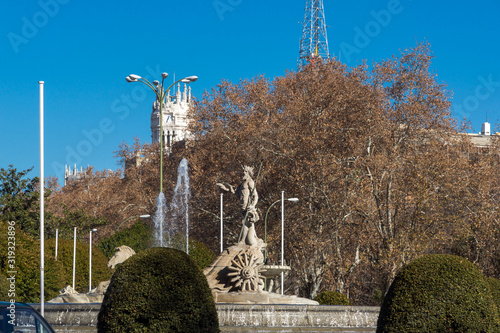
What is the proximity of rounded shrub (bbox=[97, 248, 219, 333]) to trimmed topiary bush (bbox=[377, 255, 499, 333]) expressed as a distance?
2441 mm

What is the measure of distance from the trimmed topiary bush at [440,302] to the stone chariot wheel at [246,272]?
10943mm

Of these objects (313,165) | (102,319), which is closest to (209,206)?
(313,165)

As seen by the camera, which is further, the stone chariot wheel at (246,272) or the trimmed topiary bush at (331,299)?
the trimmed topiary bush at (331,299)

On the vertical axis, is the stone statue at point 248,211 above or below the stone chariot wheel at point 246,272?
above

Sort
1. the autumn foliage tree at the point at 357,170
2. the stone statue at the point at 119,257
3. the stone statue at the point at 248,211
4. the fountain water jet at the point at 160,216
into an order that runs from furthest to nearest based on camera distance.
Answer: the autumn foliage tree at the point at 357,170 → the fountain water jet at the point at 160,216 → the stone statue at the point at 248,211 → the stone statue at the point at 119,257

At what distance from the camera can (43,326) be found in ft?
25.5

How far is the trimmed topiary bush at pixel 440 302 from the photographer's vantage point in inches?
381

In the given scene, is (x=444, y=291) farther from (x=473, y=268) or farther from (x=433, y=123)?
(x=433, y=123)

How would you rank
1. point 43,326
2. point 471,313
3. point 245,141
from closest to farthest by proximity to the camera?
point 43,326 → point 471,313 → point 245,141

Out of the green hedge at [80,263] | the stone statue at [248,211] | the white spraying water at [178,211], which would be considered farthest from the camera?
the green hedge at [80,263]

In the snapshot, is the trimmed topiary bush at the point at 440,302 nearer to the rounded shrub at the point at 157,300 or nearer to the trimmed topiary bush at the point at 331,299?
the rounded shrub at the point at 157,300

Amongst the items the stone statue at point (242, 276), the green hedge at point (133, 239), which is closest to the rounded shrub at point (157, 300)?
the stone statue at point (242, 276)

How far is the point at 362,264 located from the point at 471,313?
2678 centimetres

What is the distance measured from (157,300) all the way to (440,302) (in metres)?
3.71
